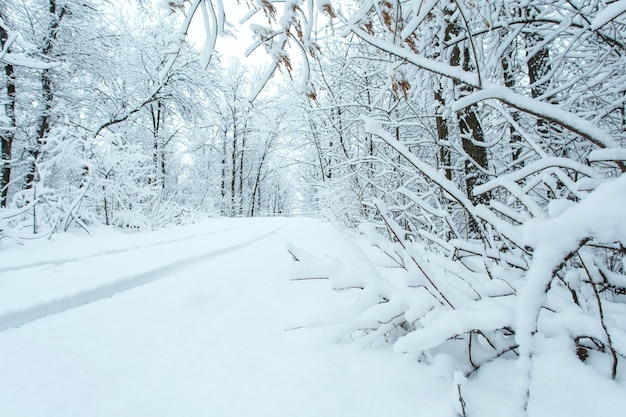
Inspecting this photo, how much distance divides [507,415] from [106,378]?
0.92 meters

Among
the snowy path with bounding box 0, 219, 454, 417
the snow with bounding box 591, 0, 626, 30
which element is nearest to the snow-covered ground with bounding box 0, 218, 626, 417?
the snowy path with bounding box 0, 219, 454, 417

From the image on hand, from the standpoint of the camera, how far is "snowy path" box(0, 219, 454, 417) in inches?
27.2

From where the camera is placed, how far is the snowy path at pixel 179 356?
27.2 inches

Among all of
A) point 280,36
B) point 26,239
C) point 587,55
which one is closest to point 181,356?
point 280,36

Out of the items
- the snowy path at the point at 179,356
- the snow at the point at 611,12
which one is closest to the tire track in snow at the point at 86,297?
the snowy path at the point at 179,356

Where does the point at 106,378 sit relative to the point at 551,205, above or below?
below

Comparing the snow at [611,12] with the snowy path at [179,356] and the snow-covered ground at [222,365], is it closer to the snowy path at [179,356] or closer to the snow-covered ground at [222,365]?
the snow-covered ground at [222,365]

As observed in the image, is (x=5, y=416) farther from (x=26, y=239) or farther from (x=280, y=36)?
(x=26, y=239)

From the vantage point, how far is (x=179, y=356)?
35.6 inches

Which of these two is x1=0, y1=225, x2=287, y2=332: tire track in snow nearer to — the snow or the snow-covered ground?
the snow-covered ground

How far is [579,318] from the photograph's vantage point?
755 millimetres

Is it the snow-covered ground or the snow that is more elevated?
the snow

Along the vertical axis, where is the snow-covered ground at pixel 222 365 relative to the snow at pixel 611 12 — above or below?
below

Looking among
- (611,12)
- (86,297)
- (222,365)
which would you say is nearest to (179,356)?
(222,365)
